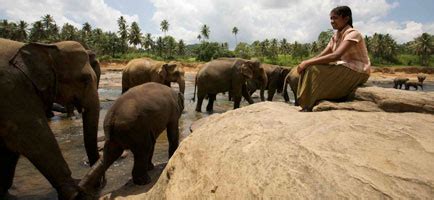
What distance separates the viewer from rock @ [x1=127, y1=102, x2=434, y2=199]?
2594 mm

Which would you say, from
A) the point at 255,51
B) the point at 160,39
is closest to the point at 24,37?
the point at 160,39

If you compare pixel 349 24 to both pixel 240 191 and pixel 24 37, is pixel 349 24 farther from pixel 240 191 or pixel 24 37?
pixel 24 37

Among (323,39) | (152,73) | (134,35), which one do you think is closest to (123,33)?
(134,35)

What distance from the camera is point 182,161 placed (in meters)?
4.49

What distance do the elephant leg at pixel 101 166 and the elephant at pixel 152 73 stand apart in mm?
9197

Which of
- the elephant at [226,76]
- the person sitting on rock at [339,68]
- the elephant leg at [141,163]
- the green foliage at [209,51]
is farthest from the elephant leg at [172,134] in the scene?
the green foliage at [209,51]

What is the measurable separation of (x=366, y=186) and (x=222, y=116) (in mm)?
2708

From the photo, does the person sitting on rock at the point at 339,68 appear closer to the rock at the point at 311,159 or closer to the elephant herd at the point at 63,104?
the rock at the point at 311,159

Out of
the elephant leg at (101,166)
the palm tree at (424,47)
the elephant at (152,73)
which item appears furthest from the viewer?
the palm tree at (424,47)

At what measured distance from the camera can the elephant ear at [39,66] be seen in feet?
17.0

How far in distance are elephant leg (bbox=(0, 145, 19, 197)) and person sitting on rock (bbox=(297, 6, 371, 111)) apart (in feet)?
14.1

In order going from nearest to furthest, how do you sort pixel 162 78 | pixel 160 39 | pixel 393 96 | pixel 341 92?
pixel 393 96 → pixel 341 92 → pixel 162 78 → pixel 160 39

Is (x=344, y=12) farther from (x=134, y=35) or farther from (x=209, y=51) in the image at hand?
(x=134, y=35)

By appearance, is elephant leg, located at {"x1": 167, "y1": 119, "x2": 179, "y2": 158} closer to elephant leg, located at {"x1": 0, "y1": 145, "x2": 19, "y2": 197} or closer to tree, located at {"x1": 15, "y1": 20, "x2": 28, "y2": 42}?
elephant leg, located at {"x1": 0, "y1": 145, "x2": 19, "y2": 197}
